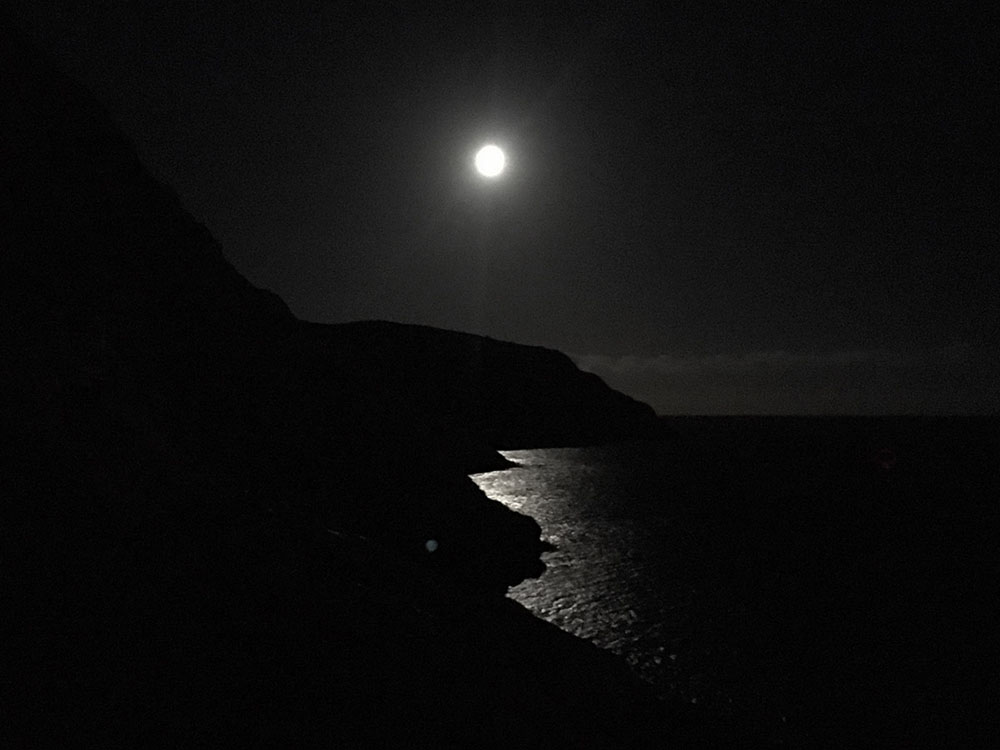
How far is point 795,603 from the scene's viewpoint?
26.7m

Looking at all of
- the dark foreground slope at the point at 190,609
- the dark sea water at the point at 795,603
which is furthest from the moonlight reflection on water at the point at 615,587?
the dark foreground slope at the point at 190,609

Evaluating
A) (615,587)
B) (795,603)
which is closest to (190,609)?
(615,587)

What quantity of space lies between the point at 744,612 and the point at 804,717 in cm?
956

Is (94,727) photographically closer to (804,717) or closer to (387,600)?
(387,600)

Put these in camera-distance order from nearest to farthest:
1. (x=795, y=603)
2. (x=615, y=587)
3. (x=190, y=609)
Result: (x=190, y=609) < (x=795, y=603) < (x=615, y=587)

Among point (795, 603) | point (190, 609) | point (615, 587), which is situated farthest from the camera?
point (615, 587)

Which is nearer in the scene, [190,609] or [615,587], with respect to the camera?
[190,609]

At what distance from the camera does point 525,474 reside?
95625 mm

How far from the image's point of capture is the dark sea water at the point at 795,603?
16516 mm

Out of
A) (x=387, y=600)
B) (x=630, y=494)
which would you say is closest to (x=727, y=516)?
(x=630, y=494)

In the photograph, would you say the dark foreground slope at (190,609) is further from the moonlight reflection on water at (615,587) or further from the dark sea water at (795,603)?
the moonlight reflection on water at (615,587)

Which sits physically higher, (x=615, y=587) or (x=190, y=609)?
(x=190, y=609)

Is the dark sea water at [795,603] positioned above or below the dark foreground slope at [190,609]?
below

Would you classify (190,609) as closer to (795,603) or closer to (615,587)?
(615,587)
